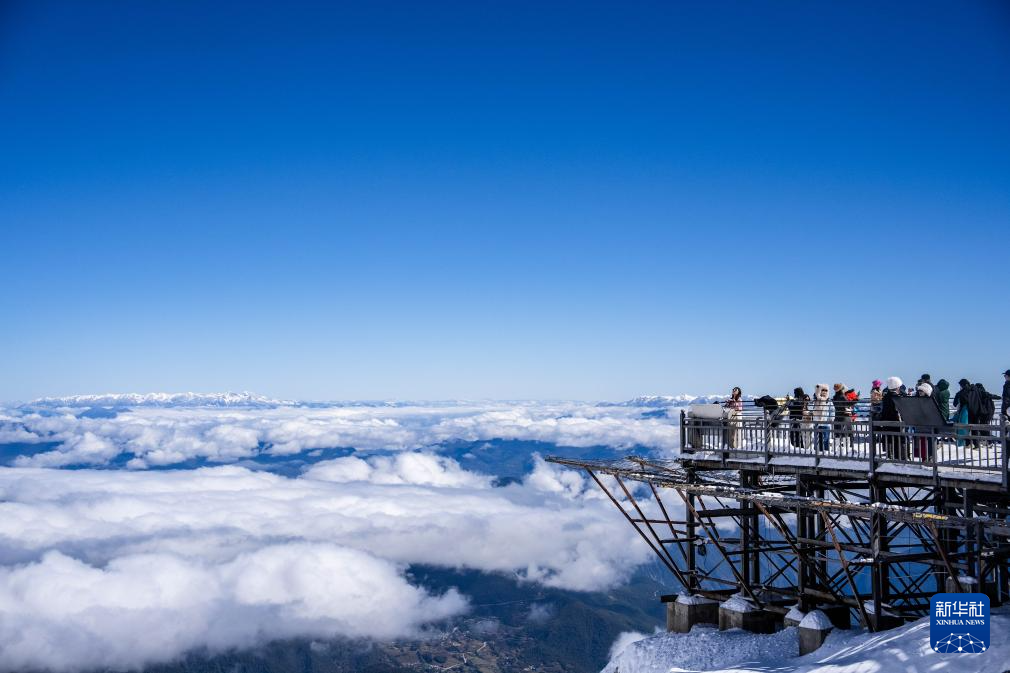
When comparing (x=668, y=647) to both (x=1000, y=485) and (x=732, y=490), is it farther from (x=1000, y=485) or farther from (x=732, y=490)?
(x=1000, y=485)

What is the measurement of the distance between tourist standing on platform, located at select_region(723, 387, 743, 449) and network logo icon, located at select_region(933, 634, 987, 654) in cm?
1041

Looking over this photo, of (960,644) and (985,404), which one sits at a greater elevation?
(985,404)

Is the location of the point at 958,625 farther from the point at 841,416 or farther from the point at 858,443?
the point at 841,416

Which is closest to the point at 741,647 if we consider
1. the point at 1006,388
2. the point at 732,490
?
the point at 732,490

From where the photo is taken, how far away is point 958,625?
19516mm

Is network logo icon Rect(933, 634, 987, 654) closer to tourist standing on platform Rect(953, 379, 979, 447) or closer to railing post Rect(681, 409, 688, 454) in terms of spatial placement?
tourist standing on platform Rect(953, 379, 979, 447)

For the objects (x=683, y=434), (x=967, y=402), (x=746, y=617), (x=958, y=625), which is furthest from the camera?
(x=683, y=434)

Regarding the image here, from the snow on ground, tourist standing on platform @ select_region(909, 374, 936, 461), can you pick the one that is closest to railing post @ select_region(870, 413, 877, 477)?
tourist standing on platform @ select_region(909, 374, 936, 461)

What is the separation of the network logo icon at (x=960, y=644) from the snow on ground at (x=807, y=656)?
168 mm

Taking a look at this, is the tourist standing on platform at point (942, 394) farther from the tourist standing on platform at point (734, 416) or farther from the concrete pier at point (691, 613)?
the concrete pier at point (691, 613)

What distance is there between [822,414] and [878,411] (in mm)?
1850

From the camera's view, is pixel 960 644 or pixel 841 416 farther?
pixel 841 416

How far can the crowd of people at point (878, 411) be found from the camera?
24.0 metres

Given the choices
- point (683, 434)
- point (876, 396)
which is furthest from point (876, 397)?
point (683, 434)
